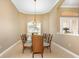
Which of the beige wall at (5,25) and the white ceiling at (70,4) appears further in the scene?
the white ceiling at (70,4)

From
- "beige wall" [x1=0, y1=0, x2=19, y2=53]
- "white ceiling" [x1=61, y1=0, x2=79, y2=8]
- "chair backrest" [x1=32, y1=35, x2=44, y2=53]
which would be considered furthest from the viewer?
"white ceiling" [x1=61, y1=0, x2=79, y2=8]

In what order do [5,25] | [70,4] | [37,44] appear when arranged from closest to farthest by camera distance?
[37,44] < [5,25] < [70,4]

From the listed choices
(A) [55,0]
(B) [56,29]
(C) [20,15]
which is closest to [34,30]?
(C) [20,15]

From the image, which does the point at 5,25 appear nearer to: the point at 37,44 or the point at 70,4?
the point at 37,44

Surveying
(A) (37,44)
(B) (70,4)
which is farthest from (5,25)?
(B) (70,4)

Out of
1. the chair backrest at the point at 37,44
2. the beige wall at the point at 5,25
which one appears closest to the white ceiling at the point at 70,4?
the beige wall at the point at 5,25

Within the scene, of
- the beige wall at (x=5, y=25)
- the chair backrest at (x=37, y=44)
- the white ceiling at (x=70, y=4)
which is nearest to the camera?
the chair backrest at (x=37, y=44)

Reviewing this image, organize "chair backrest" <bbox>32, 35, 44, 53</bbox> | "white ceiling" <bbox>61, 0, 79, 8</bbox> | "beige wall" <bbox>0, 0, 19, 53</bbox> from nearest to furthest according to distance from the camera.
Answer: "chair backrest" <bbox>32, 35, 44, 53</bbox> < "beige wall" <bbox>0, 0, 19, 53</bbox> < "white ceiling" <bbox>61, 0, 79, 8</bbox>

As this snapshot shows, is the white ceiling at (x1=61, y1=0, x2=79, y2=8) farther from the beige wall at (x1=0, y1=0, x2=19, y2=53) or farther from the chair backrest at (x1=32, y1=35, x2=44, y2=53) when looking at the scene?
the chair backrest at (x1=32, y1=35, x2=44, y2=53)

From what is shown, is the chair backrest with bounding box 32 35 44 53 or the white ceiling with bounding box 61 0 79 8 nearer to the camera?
the chair backrest with bounding box 32 35 44 53

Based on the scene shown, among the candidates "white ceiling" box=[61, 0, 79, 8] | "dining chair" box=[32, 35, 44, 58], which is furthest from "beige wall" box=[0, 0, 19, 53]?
"white ceiling" box=[61, 0, 79, 8]

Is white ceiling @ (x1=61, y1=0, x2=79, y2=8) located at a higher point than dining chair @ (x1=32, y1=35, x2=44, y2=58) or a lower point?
higher

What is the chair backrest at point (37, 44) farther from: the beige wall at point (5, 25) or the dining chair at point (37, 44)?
the beige wall at point (5, 25)

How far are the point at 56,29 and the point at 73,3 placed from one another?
1748 mm
